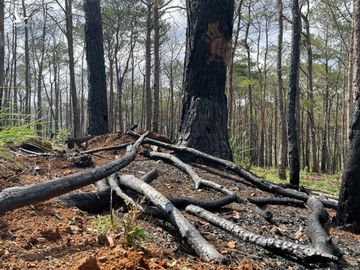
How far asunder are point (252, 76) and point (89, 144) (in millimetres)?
20950

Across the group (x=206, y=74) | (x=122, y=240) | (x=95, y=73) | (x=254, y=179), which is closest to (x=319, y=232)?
(x=122, y=240)

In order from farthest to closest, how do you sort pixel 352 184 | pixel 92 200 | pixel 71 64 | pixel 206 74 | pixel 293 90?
pixel 71 64, pixel 293 90, pixel 206 74, pixel 352 184, pixel 92 200

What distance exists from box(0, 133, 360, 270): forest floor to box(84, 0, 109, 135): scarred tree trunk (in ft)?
11.5

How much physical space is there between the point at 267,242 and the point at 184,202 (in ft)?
3.15

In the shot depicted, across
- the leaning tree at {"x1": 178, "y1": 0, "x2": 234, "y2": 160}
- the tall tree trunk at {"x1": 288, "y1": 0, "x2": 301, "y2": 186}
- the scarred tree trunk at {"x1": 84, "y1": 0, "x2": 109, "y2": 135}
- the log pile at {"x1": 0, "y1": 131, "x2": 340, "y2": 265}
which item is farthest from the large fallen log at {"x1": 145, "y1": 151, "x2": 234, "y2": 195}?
the tall tree trunk at {"x1": 288, "y1": 0, "x2": 301, "y2": 186}

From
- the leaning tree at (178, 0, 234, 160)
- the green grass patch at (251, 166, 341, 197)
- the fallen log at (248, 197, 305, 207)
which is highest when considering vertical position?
the leaning tree at (178, 0, 234, 160)

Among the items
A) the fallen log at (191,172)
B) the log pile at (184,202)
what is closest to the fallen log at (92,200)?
the log pile at (184,202)

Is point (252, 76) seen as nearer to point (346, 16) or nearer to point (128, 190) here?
point (346, 16)

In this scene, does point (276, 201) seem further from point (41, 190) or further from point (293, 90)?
point (293, 90)

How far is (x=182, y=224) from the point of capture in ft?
7.98

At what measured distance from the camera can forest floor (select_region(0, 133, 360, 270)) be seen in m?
1.88

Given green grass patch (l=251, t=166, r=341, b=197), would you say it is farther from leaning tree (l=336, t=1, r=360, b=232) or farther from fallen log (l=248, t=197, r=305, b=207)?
leaning tree (l=336, t=1, r=360, b=232)

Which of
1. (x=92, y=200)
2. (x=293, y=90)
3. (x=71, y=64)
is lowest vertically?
(x=92, y=200)

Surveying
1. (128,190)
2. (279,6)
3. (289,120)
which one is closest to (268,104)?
(279,6)
